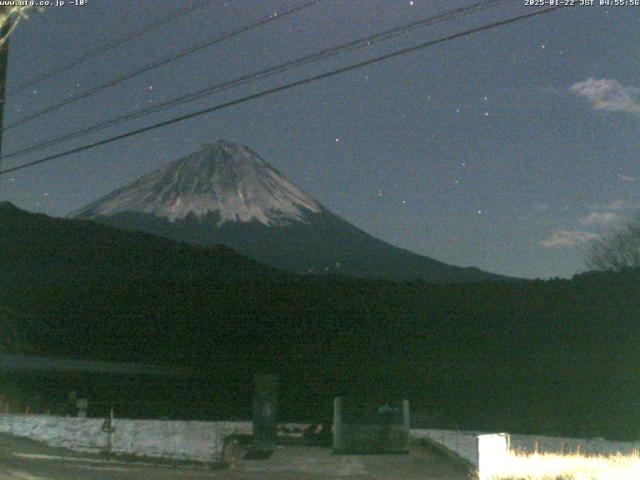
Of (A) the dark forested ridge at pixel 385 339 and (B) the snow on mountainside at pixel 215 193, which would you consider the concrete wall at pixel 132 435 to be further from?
(B) the snow on mountainside at pixel 215 193

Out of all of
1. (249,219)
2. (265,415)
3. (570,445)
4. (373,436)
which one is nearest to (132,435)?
(265,415)

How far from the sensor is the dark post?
17484 mm

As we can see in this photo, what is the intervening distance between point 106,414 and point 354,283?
21303 millimetres

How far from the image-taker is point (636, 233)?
224ft

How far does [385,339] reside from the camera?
1533 inches

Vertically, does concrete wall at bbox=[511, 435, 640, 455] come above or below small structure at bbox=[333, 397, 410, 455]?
below

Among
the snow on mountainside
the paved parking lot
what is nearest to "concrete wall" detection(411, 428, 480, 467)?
the paved parking lot

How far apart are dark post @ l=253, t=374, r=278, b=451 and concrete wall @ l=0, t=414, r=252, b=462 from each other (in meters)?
1.08

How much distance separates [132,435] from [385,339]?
21572 millimetres

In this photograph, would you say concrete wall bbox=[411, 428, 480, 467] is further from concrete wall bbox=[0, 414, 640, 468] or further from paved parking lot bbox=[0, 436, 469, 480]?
paved parking lot bbox=[0, 436, 469, 480]

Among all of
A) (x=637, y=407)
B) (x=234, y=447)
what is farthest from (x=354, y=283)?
(x=234, y=447)

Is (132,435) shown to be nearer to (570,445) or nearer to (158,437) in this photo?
(158,437)

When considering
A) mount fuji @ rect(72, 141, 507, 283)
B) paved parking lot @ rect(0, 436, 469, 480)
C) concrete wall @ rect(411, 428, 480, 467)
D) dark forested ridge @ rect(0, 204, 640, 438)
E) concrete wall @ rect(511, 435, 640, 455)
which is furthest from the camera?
mount fuji @ rect(72, 141, 507, 283)

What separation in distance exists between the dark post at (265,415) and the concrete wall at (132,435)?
1.08 meters
